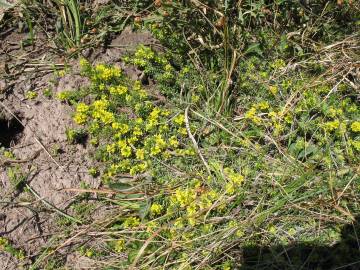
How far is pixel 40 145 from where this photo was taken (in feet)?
12.5

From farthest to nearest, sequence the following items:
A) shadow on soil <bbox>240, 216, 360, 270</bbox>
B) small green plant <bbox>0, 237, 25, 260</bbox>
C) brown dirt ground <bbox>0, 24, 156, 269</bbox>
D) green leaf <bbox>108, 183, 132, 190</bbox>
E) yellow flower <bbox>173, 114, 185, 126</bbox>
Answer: yellow flower <bbox>173, 114, 185, 126</bbox>, green leaf <bbox>108, 183, 132, 190</bbox>, brown dirt ground <bbox>0, 24, 156, 269</bbox>, small green plant <bbox>0, 237, 25, 260</bbox>, shadow on soil <bbox>240, 216, 360, 270</bbox>

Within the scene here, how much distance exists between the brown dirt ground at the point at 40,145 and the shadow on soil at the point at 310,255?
1307 mm

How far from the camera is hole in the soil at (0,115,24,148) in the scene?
3.88 meters

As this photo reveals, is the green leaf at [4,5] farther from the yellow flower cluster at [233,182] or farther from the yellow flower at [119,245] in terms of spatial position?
the yellow flower cluster at [233,182]

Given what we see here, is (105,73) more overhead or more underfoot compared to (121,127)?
more overhead

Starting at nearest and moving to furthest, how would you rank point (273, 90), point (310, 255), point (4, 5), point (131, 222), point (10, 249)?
point (310, 255) < point (10, 249) < point (131, 222) < point (273, 90) < point (4, 5)

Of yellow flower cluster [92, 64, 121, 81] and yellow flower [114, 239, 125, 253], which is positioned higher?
yellow flower cluster [92, 64, 121, 81]

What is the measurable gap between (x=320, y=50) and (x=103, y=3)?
222 cm

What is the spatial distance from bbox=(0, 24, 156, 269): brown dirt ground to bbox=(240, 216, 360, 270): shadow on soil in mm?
1307

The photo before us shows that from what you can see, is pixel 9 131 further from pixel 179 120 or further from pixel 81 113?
pixel 179 120

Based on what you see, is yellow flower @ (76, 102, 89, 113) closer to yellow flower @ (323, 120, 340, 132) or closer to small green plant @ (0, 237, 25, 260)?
small green plant @ (0, 237, 25, 260)

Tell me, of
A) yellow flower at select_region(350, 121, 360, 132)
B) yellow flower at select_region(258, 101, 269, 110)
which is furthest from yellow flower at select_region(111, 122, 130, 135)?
yellow flower at select_region(350, 121, 360, 132)

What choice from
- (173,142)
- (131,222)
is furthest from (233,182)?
(131,222)

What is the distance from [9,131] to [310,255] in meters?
2.75
